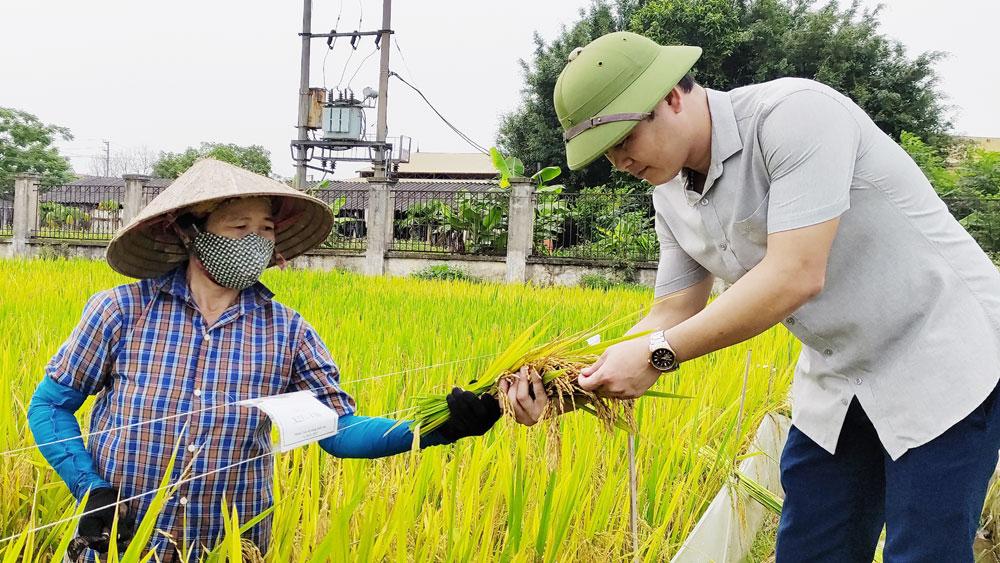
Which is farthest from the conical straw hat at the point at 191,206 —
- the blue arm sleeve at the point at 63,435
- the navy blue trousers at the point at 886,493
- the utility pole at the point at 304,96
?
the utility pole at the point at 304,96

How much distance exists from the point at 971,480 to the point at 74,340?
1.51 meters

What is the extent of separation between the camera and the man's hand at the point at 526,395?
1403 millimetres

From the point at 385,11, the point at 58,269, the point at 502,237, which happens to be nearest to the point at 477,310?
the point at 58,269

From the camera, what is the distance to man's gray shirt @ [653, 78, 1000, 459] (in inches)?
50.5

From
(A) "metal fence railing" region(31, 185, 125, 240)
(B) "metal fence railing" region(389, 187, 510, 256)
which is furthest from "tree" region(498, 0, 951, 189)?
(A) "metal fence railing" region(31, 185, 125, 240)

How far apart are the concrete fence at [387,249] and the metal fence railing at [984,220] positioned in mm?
4321

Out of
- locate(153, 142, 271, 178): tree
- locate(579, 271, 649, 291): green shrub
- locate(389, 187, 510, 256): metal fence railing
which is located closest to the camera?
locate(579, 271, 649, 291): green shrub

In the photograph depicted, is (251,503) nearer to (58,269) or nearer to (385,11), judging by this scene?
(58,269)

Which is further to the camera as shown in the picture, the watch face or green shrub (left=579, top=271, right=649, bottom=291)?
green shrub (left=579, top=271, right=649, bottom=291)

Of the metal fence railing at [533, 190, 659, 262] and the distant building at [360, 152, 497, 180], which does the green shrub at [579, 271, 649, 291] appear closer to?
the metal fence railing at [533, 190, 659, 262]

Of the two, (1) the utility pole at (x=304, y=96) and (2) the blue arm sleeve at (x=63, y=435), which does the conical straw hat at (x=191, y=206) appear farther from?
(1) the utility pole at (x=304, y=96)

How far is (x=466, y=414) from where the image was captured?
4.49ft

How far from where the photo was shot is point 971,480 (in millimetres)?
1334

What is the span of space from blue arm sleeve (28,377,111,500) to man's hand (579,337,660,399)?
80cm
